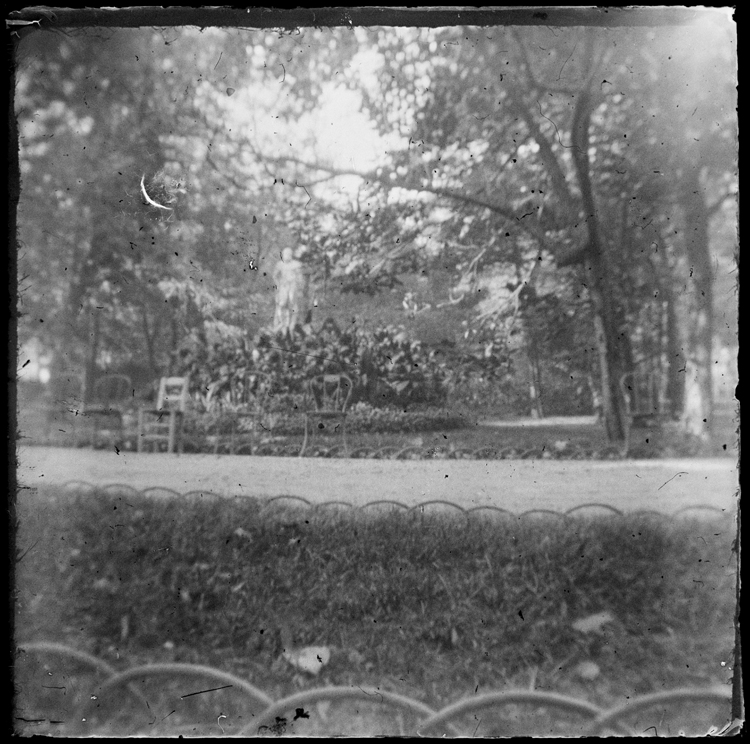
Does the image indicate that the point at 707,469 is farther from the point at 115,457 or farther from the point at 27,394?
the point at 27,394

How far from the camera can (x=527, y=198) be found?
1.65m

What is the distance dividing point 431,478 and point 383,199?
0.95 meters

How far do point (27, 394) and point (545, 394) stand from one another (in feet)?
5.72

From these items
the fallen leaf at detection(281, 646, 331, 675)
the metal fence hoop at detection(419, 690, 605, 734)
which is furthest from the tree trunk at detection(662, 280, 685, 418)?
the fallen leaf at detection(281, 646, 331, 675)

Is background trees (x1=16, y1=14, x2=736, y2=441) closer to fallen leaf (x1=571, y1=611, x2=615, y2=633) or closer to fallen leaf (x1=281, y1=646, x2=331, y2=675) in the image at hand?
fallen leaf (x1=571, y1=611, x2=615, y2=633)

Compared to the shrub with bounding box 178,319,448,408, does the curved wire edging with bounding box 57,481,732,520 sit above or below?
below

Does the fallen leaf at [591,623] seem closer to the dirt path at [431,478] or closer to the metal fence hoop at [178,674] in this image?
the dirt path at [431,478]

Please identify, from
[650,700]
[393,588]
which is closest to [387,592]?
[393,588]

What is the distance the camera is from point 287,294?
1639 millimetres

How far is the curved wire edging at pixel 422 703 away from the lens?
61.2 inches

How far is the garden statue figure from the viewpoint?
164 centimetres

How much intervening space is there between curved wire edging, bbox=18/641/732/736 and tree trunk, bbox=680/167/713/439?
901mm

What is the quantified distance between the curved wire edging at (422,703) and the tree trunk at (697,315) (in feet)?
2.96

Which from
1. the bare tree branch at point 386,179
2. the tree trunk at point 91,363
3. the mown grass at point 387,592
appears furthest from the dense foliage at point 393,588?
the bare tree branch at point 386,179
